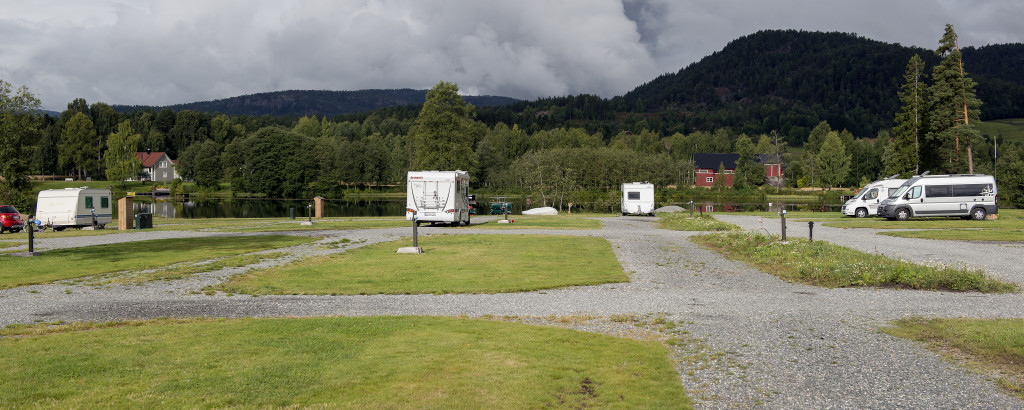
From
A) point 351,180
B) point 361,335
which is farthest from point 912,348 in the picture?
point 351,180

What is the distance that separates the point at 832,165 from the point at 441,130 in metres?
71.7

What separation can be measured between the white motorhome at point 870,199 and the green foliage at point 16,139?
6187 cm

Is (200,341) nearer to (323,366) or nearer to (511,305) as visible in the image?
(323,366)

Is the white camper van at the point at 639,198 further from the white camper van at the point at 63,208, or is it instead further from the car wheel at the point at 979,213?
the white camper van at the point at 63,208

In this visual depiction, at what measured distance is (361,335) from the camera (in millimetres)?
8570

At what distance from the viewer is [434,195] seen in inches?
1292

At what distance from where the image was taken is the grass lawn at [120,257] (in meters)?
15.1

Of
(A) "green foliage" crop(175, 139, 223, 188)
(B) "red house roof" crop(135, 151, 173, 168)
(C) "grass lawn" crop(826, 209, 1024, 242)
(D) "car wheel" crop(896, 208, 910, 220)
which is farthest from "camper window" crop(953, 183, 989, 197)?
(B) "red house roof" crop(135, 151, 173, 168)

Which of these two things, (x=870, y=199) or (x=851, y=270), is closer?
(x=851, y=270)

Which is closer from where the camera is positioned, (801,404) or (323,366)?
(801,404)

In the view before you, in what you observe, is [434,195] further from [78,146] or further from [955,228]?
[78,146]

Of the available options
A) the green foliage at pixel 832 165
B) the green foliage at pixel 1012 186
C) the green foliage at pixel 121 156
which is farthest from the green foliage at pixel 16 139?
the green foliage at pixel 832 165

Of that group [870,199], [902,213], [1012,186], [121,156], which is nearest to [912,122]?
[870,199]

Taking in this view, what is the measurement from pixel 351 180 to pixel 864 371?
10549 centimetres
